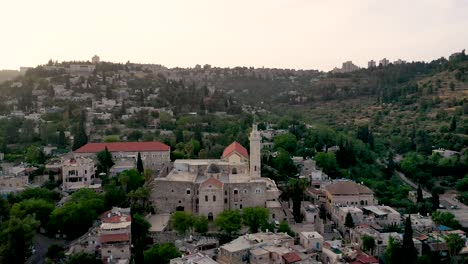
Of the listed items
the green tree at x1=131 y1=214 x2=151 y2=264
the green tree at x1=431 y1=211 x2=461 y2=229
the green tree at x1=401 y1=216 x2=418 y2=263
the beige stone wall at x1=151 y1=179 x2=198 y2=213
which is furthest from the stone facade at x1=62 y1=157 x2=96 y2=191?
the green tree at x1=431 y1=211 x2=461 y2=229

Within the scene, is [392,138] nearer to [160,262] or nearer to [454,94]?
[454,94]

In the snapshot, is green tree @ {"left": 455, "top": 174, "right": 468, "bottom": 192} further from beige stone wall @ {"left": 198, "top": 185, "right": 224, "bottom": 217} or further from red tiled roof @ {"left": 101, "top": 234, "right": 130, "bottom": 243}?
red tiled roof @ {"left": 101, "top": 234, "right": 130, "bottom": 243}

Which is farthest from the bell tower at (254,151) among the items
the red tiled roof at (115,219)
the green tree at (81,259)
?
the green tree at (81,259)

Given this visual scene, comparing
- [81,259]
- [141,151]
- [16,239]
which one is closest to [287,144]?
[141,151]

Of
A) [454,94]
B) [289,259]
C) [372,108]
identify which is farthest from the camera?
[372,108]

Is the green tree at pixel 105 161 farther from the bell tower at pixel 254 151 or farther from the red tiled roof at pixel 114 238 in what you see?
the red tiled roof at pixel 114 238

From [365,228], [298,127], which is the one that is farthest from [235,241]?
[298,127]
